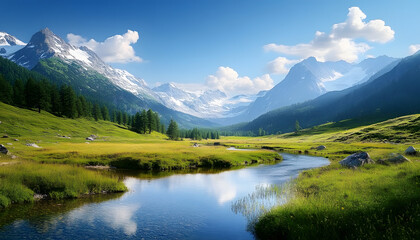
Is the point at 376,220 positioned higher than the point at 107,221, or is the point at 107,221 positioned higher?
the point at 376,220

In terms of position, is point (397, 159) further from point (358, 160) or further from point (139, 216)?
point (139, 216)

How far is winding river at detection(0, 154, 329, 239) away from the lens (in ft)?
58.3

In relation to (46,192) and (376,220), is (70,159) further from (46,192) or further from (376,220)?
(376,220)

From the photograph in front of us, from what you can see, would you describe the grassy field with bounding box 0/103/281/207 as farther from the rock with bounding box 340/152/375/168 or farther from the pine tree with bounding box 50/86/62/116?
the rock with bounding box 340/152/375/168

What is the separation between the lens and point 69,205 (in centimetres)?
2367

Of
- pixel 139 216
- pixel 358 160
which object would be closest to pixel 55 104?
pixel 139 216

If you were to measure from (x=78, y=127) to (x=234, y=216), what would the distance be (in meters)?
112

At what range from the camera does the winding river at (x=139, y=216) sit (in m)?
17.8

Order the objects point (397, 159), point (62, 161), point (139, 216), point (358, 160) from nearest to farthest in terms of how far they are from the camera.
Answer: point (139, 216) < point (397, 159) < point (358, 160) < point (62, 161)

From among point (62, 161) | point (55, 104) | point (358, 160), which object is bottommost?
point (358, 160)

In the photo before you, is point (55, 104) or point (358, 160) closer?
point (358, 160)

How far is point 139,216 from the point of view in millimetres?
21641

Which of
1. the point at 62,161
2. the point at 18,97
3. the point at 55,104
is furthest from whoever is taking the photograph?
the point at 55,104

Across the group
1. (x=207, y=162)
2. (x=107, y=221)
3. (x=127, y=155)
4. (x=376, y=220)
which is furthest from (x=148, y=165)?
(x=376, y=220)
